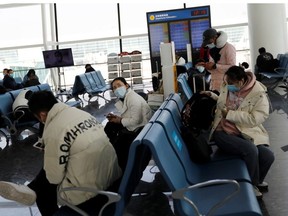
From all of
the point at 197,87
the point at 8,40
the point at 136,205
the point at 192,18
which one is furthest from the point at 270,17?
the point at 136,205

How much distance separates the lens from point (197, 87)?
227 inches

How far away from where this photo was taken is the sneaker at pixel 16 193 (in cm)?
229

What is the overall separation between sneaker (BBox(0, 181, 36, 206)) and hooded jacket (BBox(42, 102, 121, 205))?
8.5 inches

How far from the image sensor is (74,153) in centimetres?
225

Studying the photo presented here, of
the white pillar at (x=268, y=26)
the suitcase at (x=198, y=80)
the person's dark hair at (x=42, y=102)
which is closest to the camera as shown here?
the person's dark hair at (x=42, y=102)

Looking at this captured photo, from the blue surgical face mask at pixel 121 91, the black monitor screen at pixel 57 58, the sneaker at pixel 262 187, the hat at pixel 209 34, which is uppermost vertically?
the black monitor screen at pixel 57 58

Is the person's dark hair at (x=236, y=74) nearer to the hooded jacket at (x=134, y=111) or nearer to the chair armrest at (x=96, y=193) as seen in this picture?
the hooded jacket at (x=134, y=111)

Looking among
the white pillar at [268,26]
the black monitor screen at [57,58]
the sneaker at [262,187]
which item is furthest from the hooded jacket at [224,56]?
the white pillar at [268,26]

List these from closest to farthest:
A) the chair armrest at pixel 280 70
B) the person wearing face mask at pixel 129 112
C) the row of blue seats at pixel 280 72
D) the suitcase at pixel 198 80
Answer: the person wearing face mask at pixel 129 112 < the suitcase at pixel 198 80 < the row of blue seats at pixel 280 72 < the chair armrest at pixel 280 70

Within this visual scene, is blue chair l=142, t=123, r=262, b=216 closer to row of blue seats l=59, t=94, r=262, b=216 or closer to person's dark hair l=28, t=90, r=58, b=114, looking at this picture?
row of blue seats l=59, t=94, r=262, b=216

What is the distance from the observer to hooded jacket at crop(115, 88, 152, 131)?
13.2 feet

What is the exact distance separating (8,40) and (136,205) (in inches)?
543

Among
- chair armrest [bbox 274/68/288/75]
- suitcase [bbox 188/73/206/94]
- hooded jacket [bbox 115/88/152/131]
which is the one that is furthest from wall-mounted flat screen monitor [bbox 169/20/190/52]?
hooded jacket [bbox 115/88/152/131]

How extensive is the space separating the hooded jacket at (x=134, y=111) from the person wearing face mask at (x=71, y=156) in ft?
5.12
